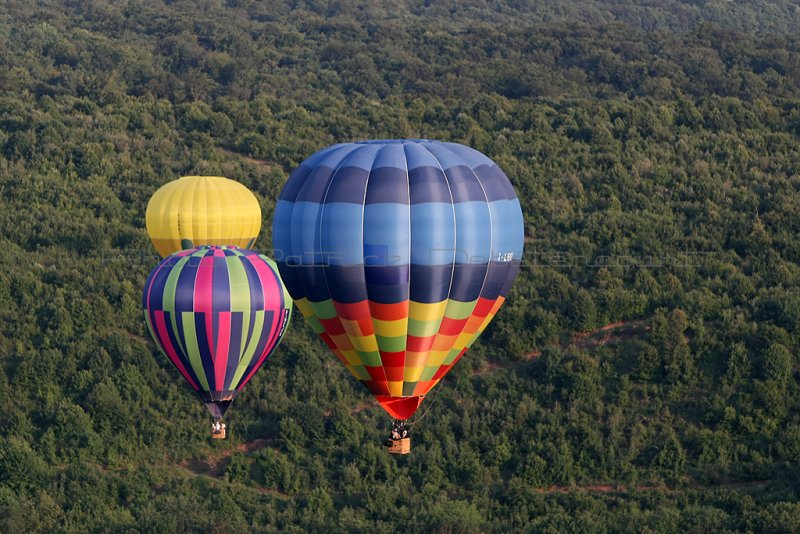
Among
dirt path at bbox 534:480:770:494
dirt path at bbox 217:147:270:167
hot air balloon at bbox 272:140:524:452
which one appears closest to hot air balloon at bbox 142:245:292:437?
hot air balloon at bbox 272:140:524:452

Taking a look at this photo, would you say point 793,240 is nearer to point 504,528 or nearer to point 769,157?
point 769,157

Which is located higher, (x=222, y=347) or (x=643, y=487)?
(x=222, y=347)

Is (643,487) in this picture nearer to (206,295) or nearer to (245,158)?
(206,295)

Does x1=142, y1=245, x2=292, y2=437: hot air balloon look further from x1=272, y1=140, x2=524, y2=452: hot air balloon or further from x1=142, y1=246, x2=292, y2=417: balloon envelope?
x1=272, y1=140, x2=524, y2=452: hot air balloon

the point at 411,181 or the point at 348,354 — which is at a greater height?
the point at 411,181

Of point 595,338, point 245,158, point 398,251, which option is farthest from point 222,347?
point 245,158

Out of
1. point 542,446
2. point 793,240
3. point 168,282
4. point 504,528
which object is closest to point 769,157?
point 793,240

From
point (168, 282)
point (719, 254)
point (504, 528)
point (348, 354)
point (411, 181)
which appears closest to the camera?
point (411, 181)
